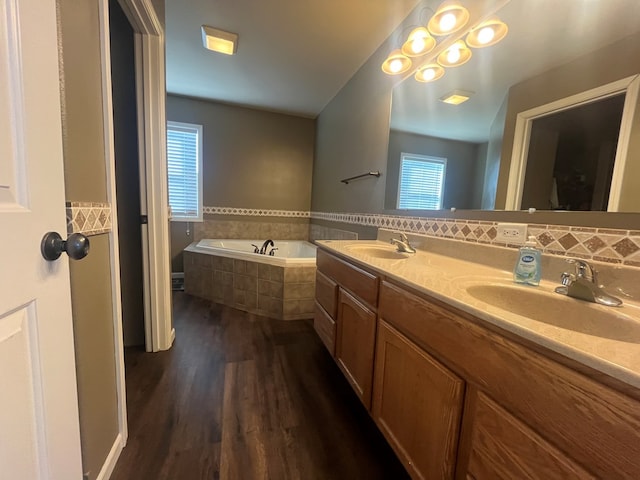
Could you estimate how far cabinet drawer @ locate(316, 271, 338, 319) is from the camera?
1.58 meters

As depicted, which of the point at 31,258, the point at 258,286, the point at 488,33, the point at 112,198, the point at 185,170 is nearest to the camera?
the point at 31,258

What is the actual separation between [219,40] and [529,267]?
2.62 m

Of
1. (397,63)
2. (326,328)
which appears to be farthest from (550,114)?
(326,328)

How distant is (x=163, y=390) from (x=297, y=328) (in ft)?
3.59

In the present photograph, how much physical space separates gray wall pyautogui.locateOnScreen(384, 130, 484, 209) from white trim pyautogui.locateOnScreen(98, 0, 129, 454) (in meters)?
1.58

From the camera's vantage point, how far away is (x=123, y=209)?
68.4 inches

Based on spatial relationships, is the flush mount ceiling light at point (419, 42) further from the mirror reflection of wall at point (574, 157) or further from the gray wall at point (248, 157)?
the gray wall at point (248, 157)

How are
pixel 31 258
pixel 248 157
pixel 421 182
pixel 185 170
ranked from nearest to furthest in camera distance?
pixel 31 258
pixel 421 182
pixel 185 170
pixel 248 157

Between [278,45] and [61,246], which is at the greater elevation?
[278,45]

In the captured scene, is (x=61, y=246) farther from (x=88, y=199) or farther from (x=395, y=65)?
(x=395, y=65)

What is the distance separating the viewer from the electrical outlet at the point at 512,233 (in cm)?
108

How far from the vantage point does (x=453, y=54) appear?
1.48 meters

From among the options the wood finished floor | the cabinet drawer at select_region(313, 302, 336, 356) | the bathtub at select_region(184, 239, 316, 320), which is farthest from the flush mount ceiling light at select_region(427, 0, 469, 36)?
the wood finished floor

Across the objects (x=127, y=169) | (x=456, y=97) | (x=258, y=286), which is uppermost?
(x=456, y=97)
